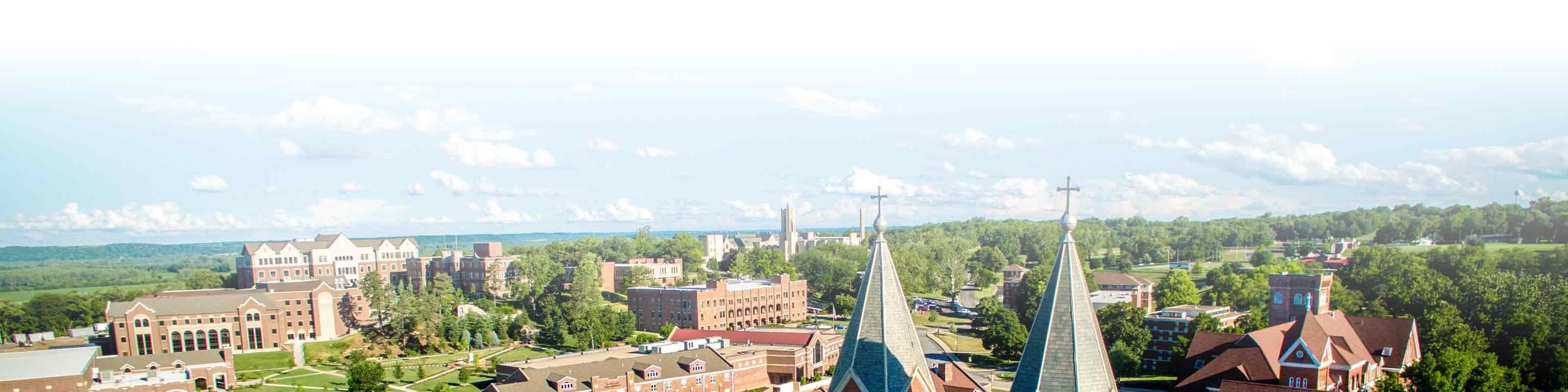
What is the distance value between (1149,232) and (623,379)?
496 ft

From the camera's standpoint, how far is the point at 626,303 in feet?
387

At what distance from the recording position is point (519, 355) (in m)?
88.6

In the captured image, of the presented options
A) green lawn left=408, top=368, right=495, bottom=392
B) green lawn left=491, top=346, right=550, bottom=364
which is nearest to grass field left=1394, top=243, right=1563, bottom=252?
green lawn left=491, top=346, right=550, bottom=364

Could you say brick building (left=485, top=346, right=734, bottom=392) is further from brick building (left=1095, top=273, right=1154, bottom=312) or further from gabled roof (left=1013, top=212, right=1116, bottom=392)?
brick building (left=1095, top=273, right=1154, bottom=312)

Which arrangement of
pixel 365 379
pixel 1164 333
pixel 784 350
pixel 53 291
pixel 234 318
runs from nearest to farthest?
pixel 365 379, pixel 784 350, pixel 1164 333, pixel 234 318, pixel 53 291

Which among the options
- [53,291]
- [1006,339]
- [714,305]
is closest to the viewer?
[1006,339]

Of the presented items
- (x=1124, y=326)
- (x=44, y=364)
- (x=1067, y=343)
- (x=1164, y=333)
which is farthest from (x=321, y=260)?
(x=1067, y=343)

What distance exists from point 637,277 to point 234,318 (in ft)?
150

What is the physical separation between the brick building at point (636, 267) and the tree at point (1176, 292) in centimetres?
5976

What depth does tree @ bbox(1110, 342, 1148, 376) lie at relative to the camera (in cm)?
7338

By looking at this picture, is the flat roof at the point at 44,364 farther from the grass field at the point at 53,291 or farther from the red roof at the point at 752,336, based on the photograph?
the grass field at the point at 53,291

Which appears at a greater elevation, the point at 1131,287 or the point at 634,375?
the point at 634,375

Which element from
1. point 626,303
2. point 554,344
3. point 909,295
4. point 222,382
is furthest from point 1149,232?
point 222,382

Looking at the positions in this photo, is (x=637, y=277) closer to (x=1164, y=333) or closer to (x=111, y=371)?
(x=111, y=371)
